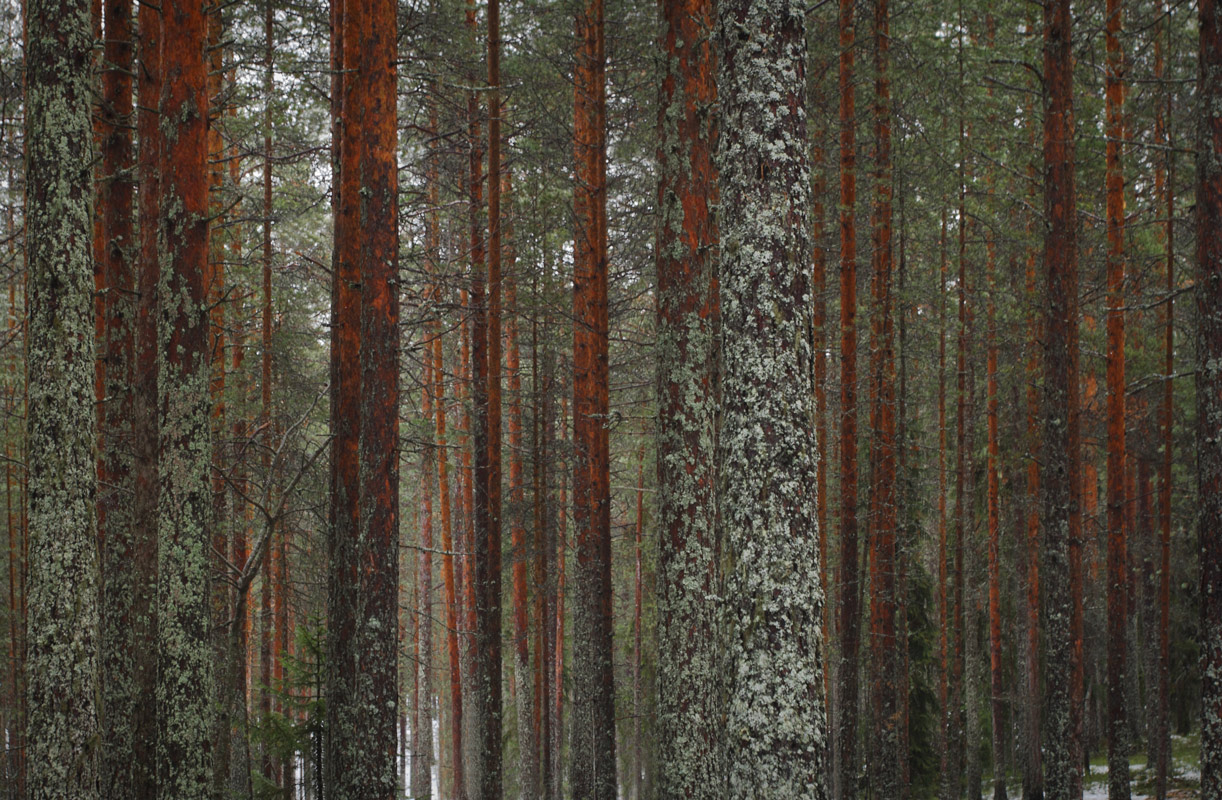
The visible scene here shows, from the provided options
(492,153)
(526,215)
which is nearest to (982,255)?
(526,215)

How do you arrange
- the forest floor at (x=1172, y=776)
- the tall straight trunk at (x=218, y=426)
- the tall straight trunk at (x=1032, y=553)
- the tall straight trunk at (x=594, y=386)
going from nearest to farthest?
the tall straight trunk at (x=218, y=426), the tall straight trunk at (x=594, y=386), the tall straight trunk at (x=1032, y=553), the forest floor at (x=1172, y=776)

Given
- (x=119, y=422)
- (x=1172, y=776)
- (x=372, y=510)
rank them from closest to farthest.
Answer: (x=372, y=510), (x=119, y=422), (x=1172, y=776)

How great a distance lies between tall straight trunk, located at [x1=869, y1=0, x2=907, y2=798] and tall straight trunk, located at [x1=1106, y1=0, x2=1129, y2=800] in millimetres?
3084

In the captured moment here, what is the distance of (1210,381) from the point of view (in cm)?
746

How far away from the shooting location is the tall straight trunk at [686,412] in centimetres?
723

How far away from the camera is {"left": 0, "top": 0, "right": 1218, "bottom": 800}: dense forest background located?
948 cm

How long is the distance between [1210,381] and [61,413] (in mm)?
9111

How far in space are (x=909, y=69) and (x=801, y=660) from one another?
1104cm

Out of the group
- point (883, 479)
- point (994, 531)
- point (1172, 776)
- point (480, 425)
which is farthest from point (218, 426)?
point (1172, 776)

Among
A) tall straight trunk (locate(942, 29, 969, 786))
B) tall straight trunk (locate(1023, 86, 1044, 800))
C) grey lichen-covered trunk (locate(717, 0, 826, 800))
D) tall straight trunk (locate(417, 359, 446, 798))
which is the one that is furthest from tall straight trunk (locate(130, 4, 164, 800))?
tall straight trunk (locate(1023, 86, 1044, 800))

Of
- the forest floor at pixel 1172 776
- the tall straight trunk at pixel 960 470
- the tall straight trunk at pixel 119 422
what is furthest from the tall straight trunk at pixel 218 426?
the forest floor at pixel 1172 776

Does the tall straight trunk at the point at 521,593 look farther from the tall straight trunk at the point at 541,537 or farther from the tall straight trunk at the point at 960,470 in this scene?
the tall straight trunk at the point at 960,470

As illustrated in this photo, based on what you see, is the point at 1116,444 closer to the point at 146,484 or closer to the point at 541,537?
the point at 541,537

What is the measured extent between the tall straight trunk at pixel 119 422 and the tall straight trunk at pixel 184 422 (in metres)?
1.25
